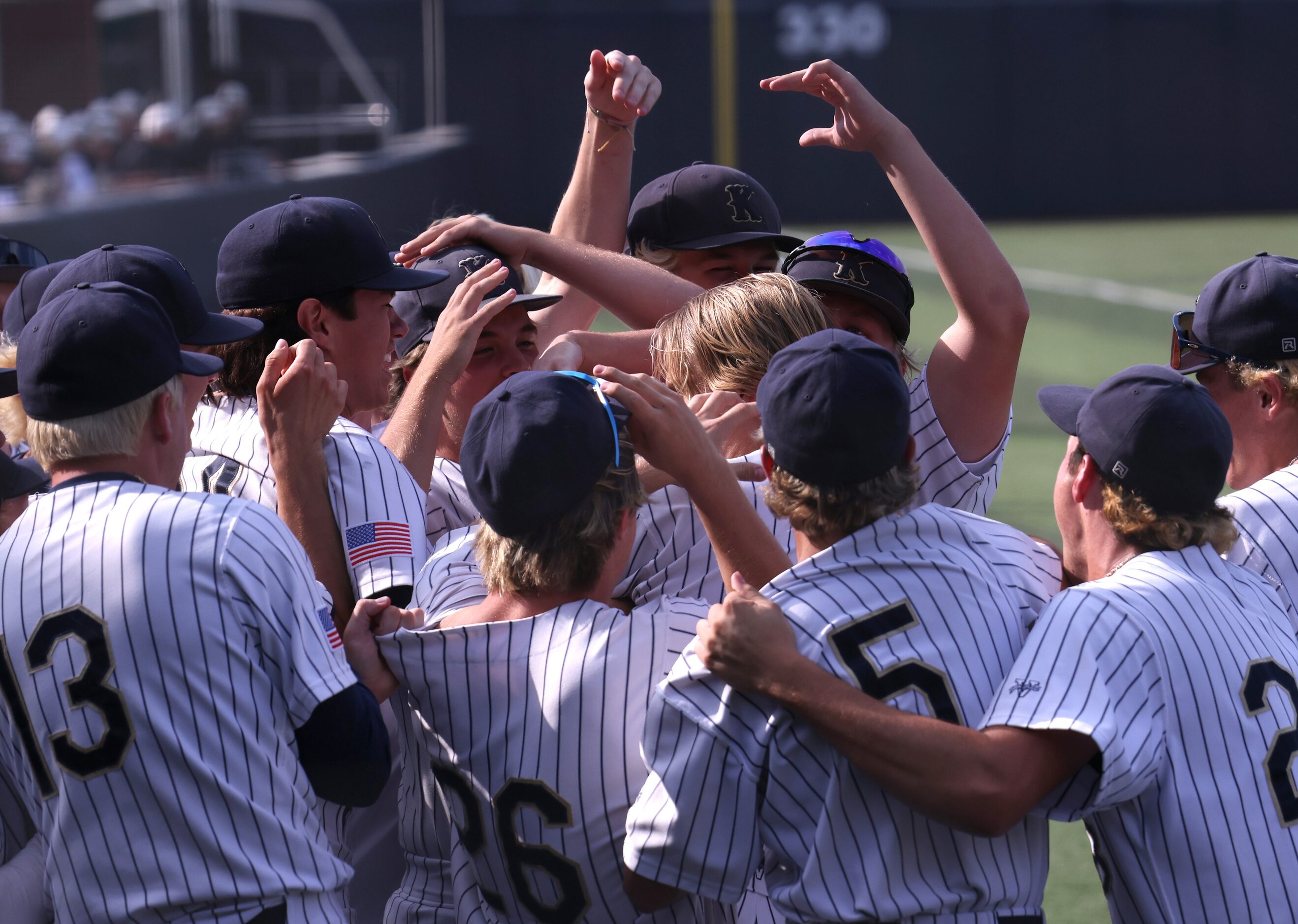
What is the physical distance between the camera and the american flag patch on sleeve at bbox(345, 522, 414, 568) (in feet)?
7.81

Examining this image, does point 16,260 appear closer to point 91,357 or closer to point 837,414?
point 91,357

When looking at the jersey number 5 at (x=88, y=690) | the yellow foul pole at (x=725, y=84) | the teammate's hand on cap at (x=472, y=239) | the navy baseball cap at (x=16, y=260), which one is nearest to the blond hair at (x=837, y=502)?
the jersey number 5 at (x=88, y=690)

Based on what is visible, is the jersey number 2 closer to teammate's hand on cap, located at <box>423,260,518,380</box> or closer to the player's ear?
teammate's hand on cap, located at <box>423,260,518,380</box>

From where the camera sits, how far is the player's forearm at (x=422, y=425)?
2650 mm

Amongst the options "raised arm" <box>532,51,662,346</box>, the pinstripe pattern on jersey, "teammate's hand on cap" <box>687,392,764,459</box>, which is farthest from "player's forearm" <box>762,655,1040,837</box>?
"raised arm" <box>532,51,662,346</box>

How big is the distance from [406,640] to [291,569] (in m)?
0.25

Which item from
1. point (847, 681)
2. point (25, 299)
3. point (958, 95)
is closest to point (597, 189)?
point (25, 299)

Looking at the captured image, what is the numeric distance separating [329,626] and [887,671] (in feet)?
3.05

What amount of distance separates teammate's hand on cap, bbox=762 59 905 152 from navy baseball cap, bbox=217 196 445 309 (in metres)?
0.96

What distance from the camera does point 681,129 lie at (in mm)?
22984

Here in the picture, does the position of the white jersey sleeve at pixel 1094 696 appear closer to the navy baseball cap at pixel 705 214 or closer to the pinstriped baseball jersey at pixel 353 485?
the pinstriped baseball jersey at pixel 353 485

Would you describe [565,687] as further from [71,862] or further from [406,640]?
[71,862]

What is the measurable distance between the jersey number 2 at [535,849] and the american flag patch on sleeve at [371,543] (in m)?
0.47

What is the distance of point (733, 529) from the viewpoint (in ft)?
7.14
